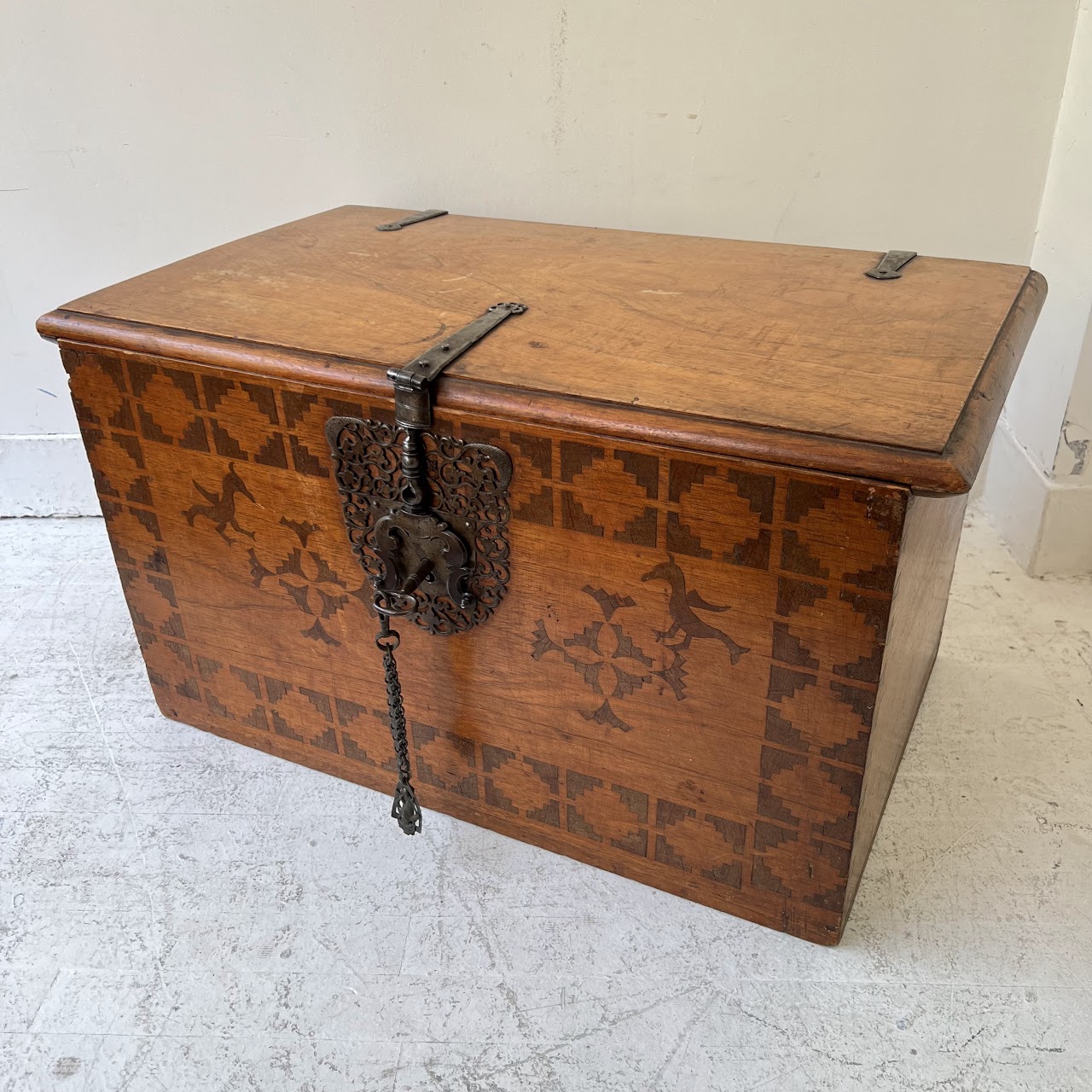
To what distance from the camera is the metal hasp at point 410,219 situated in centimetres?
156

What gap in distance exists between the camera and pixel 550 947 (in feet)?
3.74

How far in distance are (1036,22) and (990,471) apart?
786mm

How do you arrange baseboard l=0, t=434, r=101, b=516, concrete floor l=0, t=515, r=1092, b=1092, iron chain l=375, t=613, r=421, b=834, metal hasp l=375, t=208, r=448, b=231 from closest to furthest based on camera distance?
concrete floor l=0, t=515, r=1092, b=1092
iron chain l=375, t=613, r=421, b=834
metal hasp l=375, t=208, r=448, b=231
baseboard l=0, t=434, r=101, b=516

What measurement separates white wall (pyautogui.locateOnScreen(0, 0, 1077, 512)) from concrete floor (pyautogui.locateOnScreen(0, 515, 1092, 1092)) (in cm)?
86

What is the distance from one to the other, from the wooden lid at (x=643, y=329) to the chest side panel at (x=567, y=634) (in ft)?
0.12

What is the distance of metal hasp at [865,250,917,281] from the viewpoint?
1.29 m

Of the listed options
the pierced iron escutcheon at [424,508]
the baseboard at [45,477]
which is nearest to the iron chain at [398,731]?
the pierced iron escutcheon at [424,508]

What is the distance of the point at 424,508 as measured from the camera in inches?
42.6

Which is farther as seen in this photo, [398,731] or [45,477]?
[45,477]

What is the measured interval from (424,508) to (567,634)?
20cm

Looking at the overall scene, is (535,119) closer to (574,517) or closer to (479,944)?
(574,517)

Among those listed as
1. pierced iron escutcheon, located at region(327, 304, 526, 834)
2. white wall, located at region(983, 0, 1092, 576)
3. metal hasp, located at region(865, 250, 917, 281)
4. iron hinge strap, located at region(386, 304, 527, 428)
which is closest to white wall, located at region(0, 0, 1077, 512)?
white wall, located at region(983, 0, 1092, 576)

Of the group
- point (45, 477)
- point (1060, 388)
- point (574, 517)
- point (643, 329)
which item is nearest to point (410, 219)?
point (643, 329)

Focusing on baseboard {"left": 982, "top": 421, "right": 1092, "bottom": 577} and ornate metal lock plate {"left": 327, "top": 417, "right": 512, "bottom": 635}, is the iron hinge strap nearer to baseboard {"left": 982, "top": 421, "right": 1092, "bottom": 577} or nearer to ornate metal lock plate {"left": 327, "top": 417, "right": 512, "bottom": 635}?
ornate metal lock plate {"left": 327, "top": 417, "right": 512, "bottom": 635}
